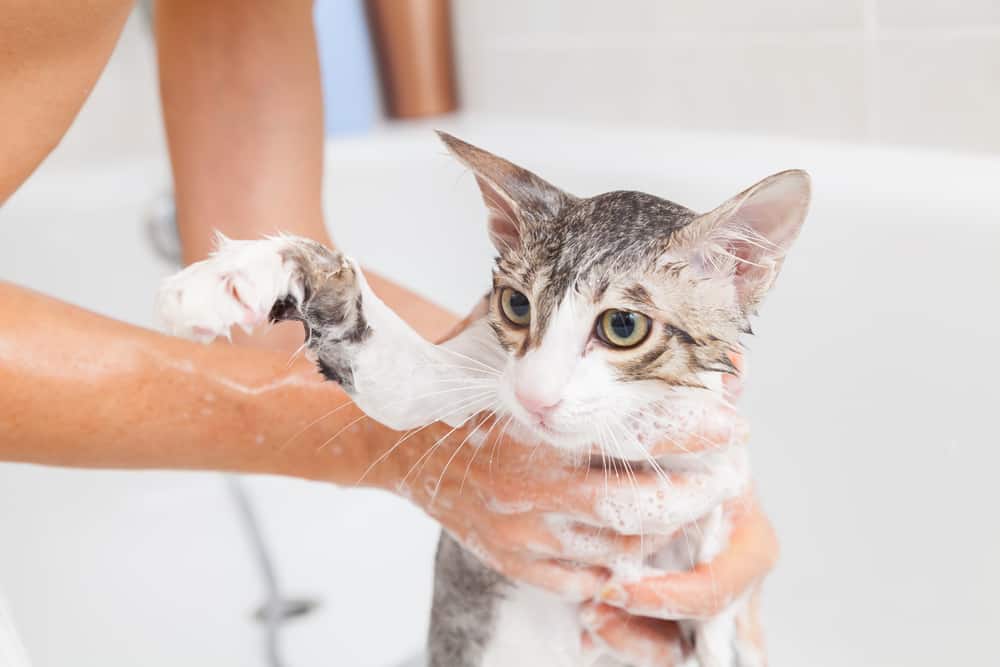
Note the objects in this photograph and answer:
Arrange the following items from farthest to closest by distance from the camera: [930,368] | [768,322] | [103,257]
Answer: [103,257] < [768,322] < [930,368]

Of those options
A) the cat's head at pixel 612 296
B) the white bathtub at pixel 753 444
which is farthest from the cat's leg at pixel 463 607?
the white bathtub at pixel 753 444

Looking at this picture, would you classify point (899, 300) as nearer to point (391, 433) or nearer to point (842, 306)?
point (842, 306)

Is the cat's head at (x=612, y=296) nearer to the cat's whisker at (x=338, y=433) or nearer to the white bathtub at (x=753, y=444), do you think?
the cat's whisker at (x=338, y=433)

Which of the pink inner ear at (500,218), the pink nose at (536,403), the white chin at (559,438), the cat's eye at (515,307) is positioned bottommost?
the white chin at (559,438)

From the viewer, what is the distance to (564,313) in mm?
581

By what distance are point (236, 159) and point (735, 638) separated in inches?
24.1

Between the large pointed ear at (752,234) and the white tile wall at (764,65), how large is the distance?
63cm

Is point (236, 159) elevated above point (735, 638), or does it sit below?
above

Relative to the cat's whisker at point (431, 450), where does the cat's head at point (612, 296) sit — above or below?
above

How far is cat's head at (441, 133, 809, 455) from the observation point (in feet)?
1.87

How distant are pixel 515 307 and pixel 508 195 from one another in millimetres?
64

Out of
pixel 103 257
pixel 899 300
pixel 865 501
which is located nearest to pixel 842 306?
pixel 899 300

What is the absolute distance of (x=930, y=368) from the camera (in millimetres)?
962

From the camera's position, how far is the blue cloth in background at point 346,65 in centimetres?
176
